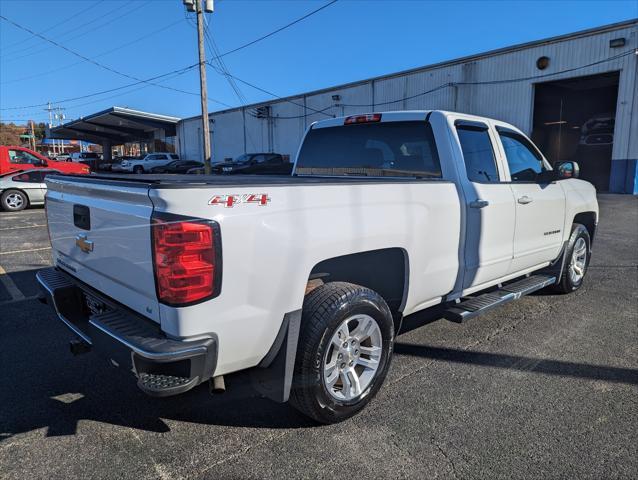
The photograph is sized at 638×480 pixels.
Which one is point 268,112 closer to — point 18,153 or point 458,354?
point 18,153

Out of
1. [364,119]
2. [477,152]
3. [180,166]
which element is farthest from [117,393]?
[180,166]

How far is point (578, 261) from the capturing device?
5.77 metres

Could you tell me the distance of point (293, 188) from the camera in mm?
2494

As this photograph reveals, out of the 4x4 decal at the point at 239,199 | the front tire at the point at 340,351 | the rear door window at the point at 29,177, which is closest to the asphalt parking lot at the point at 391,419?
the front tire at the point at 340,351

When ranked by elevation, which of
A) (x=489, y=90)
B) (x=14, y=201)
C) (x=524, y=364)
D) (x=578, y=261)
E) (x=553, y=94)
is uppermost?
(x=489, y=90)

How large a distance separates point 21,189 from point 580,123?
2522 centimetres

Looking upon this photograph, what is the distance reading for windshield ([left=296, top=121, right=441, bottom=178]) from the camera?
3932 mm

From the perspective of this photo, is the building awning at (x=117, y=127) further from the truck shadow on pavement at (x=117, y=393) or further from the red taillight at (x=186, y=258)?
the red taillight at (x=186, y=258)

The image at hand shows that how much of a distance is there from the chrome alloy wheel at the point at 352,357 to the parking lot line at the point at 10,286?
4.51m

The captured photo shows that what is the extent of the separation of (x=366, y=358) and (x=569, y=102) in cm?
2484


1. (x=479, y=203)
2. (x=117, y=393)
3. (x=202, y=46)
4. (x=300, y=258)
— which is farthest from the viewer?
(x=202, y=46)

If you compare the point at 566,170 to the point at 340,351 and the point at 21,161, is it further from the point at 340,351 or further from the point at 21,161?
the point at 21,161

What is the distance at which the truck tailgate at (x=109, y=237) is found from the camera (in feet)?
7.54

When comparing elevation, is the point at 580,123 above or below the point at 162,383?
above
